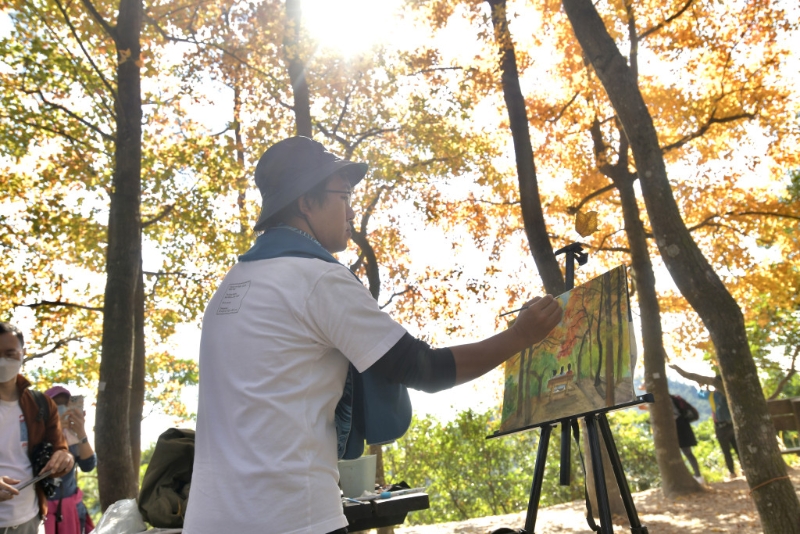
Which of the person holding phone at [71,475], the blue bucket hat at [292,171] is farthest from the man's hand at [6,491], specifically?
the blue bucket hat at [292,171]

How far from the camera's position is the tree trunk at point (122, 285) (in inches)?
258

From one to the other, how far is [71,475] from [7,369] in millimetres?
2393

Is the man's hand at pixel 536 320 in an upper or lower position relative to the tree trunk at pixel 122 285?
lower

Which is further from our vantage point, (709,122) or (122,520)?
(709,122)

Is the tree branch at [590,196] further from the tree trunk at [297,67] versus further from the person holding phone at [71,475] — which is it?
the person holding phone at [71,475]

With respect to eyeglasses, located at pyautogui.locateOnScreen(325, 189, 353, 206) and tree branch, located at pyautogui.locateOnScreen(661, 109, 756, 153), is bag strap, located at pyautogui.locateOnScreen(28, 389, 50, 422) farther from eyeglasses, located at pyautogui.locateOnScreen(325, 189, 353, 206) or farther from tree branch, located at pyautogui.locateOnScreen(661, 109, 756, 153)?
tree branch, located at pyautogui.locateOnScreen(661, 109, 756, 153)

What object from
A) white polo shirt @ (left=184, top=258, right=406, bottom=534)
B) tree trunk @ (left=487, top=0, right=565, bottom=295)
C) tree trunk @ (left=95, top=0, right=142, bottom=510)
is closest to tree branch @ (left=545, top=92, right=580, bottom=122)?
tree trunk @ (left=487, top=0, right=565, bottom=295)

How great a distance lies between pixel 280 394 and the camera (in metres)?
1.90

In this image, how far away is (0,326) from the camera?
4.40 m

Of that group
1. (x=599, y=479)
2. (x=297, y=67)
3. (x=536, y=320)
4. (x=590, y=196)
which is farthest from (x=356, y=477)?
(x=590, y=196)

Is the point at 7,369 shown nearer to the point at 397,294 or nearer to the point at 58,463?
the point at 58,463

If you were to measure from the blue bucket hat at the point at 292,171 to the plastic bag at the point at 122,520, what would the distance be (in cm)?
223

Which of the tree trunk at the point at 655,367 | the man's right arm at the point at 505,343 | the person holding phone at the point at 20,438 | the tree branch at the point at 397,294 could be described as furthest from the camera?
the tree branch at the point at 397,294

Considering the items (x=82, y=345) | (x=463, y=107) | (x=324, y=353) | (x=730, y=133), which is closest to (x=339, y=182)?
(x=324, y=353)
